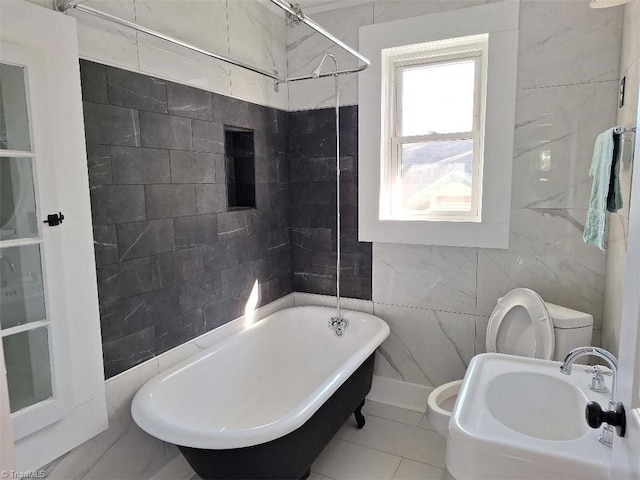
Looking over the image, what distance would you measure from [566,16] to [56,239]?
2.68 metres

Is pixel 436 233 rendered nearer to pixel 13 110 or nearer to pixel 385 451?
pixel 385 451

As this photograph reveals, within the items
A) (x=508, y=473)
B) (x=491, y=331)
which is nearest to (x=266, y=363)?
(x=491, y=331)

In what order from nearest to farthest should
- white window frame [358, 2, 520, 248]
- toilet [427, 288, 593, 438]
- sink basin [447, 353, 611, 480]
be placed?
sink basin [447, 353, 611, 480], toilet [427, 288, 593, 438], white window frame [358, 2, 520, 248]

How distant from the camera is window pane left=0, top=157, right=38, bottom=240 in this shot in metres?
1.51

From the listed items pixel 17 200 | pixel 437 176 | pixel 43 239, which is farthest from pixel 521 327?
pixel 17 200

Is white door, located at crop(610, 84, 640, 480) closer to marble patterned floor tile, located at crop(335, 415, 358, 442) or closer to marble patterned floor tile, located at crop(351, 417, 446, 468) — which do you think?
marble patterned floor tile, located at crop(351, 417, 446, 468)

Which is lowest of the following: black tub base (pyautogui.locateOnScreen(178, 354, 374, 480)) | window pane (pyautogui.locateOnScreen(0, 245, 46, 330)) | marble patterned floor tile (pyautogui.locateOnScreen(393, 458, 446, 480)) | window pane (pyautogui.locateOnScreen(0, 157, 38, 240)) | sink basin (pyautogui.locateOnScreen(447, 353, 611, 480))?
marble patterned floor tile (pyautogui.locateOnScreen(393, 458, 446, 480))

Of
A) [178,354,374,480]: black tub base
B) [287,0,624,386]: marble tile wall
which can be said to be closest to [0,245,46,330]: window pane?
[178,354,374,480]: black tub base

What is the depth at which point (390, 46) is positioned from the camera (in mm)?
2670

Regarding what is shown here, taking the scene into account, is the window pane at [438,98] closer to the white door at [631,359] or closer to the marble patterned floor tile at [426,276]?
the marble patterned floor tile at [426,276]

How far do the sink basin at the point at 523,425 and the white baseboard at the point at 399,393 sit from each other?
3.88ft

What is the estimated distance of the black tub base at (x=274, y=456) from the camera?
1680mm

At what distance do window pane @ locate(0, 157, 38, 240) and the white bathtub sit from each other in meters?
0.85

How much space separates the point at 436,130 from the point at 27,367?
8.20ft
